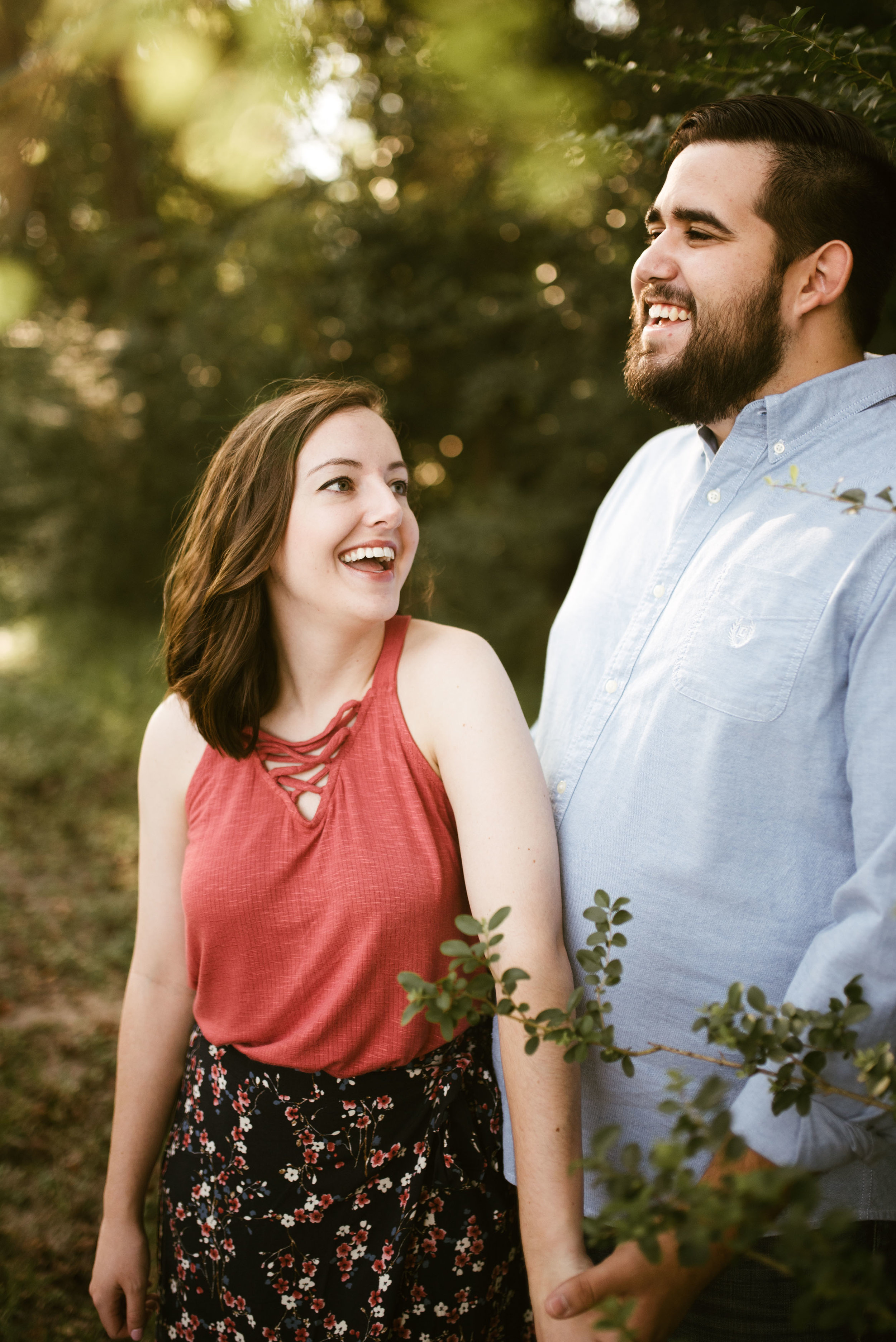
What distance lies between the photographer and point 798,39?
1.46 metres

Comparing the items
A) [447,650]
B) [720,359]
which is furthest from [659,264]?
[447,650]

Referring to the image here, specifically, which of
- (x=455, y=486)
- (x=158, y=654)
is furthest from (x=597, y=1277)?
(x=455, y=486)

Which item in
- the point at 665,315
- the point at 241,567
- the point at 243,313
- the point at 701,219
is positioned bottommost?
the point at 241,567

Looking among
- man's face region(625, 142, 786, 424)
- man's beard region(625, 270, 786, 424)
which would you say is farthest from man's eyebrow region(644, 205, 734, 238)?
man's beard region(625, 270, 786, 424)

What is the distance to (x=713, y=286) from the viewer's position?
155 cm

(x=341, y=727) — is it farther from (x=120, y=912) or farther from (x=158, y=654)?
(x=120, y=912)

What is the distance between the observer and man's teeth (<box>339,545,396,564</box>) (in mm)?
1600

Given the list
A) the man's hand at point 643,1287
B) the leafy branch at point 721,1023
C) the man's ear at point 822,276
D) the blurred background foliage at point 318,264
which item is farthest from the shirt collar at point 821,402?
the blurred background foliage at point 318,264

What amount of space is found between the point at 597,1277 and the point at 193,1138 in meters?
0.88

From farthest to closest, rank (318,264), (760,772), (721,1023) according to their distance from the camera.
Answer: (318,264) → (760,772) → (721,1023)

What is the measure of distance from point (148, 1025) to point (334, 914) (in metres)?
0.60

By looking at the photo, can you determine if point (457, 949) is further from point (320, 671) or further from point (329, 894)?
point (320, 671)

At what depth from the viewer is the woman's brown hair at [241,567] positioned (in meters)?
1.64

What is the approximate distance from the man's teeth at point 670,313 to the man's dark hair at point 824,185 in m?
0.18
